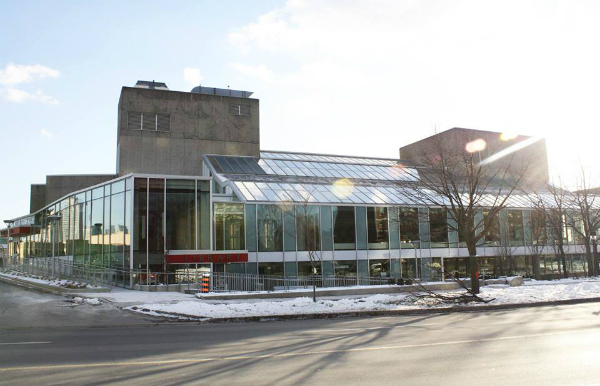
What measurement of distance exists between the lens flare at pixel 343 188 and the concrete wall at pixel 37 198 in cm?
3478

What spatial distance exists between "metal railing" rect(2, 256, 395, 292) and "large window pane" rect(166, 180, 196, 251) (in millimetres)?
1664

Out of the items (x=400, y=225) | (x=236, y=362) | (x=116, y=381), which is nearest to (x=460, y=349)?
(x=236, y=362)

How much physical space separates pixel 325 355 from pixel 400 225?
2495 cm

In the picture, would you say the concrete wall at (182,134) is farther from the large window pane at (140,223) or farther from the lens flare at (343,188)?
the large window pane at (140,223)

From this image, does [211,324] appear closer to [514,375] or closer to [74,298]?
[74,298]

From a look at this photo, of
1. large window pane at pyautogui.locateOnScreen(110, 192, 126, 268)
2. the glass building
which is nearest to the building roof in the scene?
the glass building

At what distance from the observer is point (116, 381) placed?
7.08 metres

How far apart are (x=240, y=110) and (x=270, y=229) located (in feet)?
48.1

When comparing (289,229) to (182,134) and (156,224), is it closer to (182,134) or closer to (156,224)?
(156,224)

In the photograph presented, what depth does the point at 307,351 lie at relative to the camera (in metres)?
9.62

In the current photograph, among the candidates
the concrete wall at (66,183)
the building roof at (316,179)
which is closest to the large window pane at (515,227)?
the building roof at (316,179)

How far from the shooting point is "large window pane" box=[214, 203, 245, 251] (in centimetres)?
2841

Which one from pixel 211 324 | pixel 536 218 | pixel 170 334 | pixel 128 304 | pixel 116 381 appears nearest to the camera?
pixel 116 381

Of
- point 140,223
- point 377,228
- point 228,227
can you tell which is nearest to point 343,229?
point 377,228
